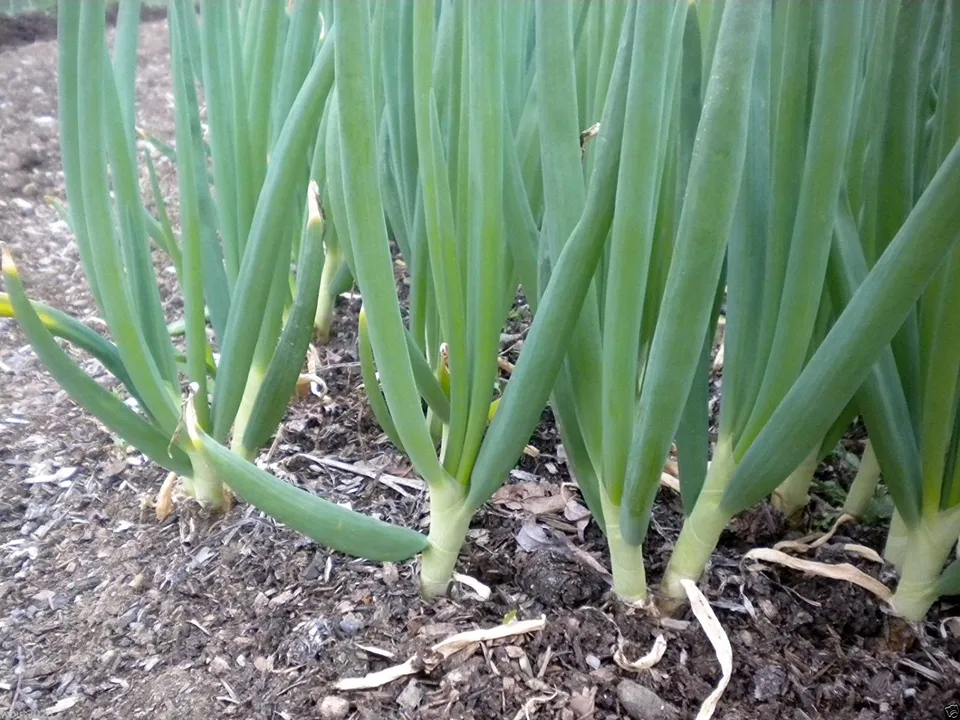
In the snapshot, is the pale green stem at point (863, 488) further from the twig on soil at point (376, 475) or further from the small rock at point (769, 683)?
the twig on soil at point (376, 475)

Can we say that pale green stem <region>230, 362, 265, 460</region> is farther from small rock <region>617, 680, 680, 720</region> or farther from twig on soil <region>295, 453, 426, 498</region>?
small rock <region>617, 680, 680, 720</region>

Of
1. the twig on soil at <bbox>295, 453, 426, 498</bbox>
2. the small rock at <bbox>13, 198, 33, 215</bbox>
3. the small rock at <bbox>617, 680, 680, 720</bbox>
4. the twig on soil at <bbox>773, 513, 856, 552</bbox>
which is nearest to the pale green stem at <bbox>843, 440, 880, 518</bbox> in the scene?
the twig on soil at <bbox>773, 513, 856, 552</bbox>

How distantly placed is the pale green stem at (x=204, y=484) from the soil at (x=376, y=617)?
22 mm

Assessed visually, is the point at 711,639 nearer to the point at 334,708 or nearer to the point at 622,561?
the point at 622,561

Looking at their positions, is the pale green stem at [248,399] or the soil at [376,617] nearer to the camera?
the soil at [376,617]

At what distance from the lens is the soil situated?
25.5 inches

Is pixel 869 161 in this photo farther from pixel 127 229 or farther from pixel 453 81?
pixel 127 229

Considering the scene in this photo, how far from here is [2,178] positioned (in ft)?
6.15

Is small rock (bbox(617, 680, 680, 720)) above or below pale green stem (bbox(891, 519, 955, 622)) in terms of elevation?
below

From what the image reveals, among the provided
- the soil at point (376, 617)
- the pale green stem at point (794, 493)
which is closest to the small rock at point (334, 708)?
the soil at point (376, 617)

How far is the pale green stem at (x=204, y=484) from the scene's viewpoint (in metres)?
0.84

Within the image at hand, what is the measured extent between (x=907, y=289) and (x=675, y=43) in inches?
9.2

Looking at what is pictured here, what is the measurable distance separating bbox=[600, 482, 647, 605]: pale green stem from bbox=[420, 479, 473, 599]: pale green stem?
13 centimetres

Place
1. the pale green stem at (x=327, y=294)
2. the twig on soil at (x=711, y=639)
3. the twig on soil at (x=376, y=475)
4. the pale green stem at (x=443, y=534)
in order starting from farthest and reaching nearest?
the pale green stem at (x=327, y=294)
the twig on soil at (x=376, y=475)
the pale green stem at (x=443, y=534)
the twig on soil at (x=711, y=639)
